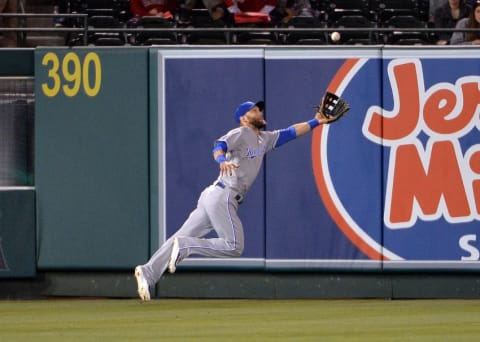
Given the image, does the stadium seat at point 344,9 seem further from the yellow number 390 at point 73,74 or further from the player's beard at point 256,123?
the player's beard at point 256,123

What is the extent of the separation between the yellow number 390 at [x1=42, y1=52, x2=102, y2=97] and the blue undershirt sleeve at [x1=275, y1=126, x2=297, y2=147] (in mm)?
2264

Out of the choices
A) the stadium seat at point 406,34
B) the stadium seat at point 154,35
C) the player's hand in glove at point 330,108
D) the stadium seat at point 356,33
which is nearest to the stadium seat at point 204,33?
the stadium seat at point 154,35

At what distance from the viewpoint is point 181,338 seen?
9.05 meters

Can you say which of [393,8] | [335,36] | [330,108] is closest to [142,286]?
[330,108]

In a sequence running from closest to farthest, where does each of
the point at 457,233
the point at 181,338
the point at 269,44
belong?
1. the point at 181,338
2. the point at 457,233
3. the point at 269,44

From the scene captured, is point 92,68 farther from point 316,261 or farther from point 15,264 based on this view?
point 316,261

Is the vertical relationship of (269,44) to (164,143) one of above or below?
above

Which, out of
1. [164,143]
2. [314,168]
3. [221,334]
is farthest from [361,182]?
[221,334]

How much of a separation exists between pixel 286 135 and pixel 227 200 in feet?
2.82

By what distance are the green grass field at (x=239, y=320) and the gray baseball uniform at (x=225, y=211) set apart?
0.51 meters

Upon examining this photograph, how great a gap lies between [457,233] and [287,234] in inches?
68.2

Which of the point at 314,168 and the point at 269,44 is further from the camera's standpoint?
the point at 269,44

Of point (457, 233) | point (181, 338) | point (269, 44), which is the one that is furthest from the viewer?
point (269, 44)

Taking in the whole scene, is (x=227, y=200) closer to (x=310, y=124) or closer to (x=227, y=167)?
(x=227, y=167)
